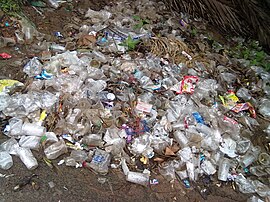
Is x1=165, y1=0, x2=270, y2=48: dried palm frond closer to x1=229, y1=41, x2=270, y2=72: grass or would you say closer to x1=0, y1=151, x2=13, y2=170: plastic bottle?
x1=229, y1=41, x2=270, y2=72: grass

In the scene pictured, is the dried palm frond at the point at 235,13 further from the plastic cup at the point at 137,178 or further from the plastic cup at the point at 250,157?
the plastic cup at the point at 137,178

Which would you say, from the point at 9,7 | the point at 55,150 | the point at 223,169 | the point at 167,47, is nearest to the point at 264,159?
the point at 223,169

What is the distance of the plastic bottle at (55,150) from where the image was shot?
8.34ft

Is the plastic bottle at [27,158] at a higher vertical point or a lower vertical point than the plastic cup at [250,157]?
higher

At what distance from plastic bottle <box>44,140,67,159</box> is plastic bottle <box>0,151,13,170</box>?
247 mm

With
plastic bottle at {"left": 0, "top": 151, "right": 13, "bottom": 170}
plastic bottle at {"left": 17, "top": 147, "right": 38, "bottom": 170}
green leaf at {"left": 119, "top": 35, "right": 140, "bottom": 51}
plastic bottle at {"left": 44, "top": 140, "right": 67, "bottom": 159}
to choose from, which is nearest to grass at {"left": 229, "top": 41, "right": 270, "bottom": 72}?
green leaf at {"left": 119, "top": 35, "right": 140, "bottom": 51}

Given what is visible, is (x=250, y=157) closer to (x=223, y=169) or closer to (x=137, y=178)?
(x=223, y=169)

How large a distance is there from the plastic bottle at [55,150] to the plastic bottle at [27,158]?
10 centimetres

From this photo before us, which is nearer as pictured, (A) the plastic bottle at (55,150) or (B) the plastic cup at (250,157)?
(A) the plastic bottle at (55,150)

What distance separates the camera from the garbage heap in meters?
2.63

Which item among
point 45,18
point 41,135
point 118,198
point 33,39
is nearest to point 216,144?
point 118,198

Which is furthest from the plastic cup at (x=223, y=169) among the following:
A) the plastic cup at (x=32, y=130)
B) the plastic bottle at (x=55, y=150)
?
the plastic cup at (x=32, y=130)

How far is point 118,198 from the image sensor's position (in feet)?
7.99

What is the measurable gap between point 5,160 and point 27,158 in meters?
0.14
